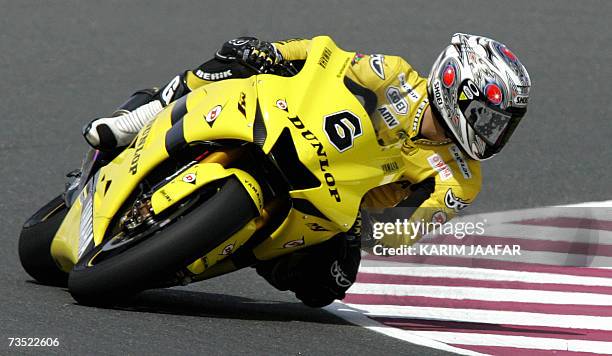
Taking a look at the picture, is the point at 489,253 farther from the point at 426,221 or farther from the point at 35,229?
the point at 35,229

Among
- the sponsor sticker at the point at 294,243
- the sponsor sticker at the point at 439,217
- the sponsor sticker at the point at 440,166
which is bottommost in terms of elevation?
the sponsor sticker at the point at 294,243

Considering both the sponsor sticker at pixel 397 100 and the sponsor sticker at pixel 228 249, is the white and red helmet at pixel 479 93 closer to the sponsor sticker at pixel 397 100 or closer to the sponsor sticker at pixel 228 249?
the sponsor sticker at pixel 397 100

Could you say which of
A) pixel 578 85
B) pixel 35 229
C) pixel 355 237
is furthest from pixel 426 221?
pixel 578 85

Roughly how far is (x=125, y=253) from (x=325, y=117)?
1.03 metres

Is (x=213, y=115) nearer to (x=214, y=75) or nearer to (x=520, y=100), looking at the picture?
(x=214, y=75)

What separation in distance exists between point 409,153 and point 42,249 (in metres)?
1.88

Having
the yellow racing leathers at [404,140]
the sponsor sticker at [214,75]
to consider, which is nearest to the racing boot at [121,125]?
the yellow racing leathers at [404,140]

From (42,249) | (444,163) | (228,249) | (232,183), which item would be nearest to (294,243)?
(228,249)

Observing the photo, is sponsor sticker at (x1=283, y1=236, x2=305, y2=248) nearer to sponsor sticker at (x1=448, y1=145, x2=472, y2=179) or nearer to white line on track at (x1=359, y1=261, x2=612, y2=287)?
white line on track at (x1=359, y1=261, x2=612, y2=287)

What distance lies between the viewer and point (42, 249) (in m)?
6.79

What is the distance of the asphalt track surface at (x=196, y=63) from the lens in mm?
5828

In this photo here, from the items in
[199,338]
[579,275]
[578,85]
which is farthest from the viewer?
[578,85]

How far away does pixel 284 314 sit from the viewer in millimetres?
6539

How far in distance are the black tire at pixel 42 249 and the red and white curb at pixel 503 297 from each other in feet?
4.54
